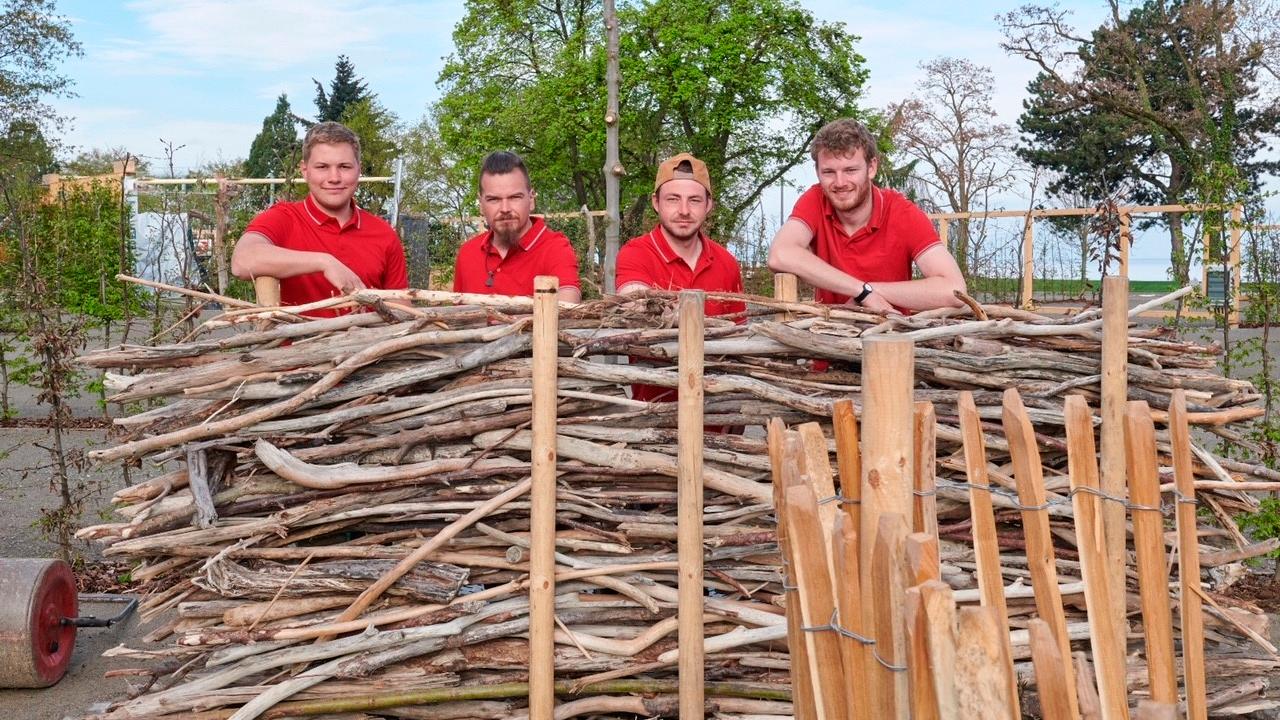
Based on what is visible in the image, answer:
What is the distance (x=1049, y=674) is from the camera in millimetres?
1536

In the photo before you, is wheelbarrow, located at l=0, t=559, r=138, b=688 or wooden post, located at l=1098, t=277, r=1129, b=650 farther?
wheelbarrow, located at l=0, t=559, r=138, b=688

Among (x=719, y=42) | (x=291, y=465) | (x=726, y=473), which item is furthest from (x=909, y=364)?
(x=719, y=42)

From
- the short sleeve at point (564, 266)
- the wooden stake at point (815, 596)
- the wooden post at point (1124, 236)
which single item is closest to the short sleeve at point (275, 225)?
the short sleeve at point (564, 266)

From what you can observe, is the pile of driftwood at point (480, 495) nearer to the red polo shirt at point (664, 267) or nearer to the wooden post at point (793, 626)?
the red polo shirt at point (664, 267)

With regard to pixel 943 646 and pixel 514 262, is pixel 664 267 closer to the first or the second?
pixel 514 262

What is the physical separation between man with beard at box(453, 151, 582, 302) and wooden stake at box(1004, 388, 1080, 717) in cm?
176

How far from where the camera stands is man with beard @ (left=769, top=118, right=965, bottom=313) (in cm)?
345

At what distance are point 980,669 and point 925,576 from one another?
17 centimetres

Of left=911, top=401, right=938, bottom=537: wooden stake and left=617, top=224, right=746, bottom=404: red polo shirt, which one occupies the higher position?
left=617, top=224, right=746, bottom=404: red polo shirt

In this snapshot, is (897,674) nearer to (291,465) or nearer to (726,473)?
(726,473)

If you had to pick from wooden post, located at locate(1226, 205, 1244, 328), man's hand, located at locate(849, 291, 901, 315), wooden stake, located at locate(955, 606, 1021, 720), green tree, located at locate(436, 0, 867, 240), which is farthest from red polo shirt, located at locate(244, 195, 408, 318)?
green tree, located at locate(436, 0, 867, 240)

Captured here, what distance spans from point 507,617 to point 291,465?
0.70m

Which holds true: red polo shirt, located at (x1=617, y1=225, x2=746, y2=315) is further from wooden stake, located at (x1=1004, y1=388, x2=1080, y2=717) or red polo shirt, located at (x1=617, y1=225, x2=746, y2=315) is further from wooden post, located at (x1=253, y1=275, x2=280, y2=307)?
wooden stake, located at (x1=1004, y1=388, x2=1080, y2=717)

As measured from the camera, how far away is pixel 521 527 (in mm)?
3074
